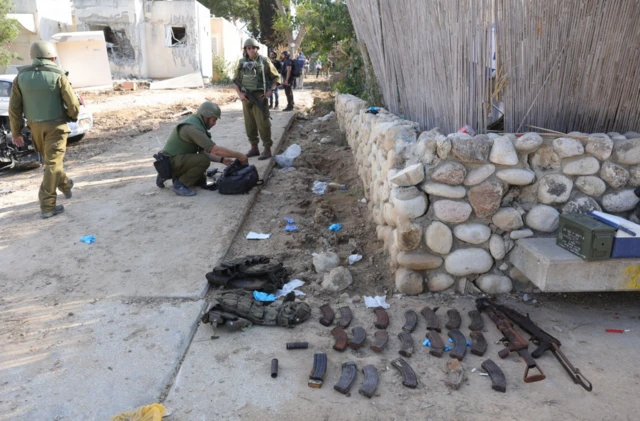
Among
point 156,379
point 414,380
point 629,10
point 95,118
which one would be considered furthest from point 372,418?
point 95,118

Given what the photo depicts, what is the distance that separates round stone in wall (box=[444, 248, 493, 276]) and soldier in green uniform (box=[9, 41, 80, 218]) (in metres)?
4.16

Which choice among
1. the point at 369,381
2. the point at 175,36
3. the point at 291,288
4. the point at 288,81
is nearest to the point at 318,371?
the point at 369,381

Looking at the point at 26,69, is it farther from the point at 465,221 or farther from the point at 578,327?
the point at 578,327

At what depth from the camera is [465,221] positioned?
3584 mm

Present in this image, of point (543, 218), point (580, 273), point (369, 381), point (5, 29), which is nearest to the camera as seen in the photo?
point (369, 381)

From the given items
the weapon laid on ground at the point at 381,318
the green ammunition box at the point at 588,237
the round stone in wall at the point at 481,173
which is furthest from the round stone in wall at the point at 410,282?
the green ammunition box at the point at 588,237

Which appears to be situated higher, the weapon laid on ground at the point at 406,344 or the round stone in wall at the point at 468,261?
the round stone in wall at the point at 468,261

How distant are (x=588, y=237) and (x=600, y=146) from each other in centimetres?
75

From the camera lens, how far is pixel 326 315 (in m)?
3.45

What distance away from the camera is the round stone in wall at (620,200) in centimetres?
353

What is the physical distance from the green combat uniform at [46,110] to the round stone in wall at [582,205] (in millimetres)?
4777

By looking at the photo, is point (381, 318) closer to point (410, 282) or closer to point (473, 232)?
point (410, 282)

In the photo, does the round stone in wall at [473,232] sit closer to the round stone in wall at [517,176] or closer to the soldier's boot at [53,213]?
the round stone in wall at [517,176]

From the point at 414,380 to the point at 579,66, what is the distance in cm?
248
